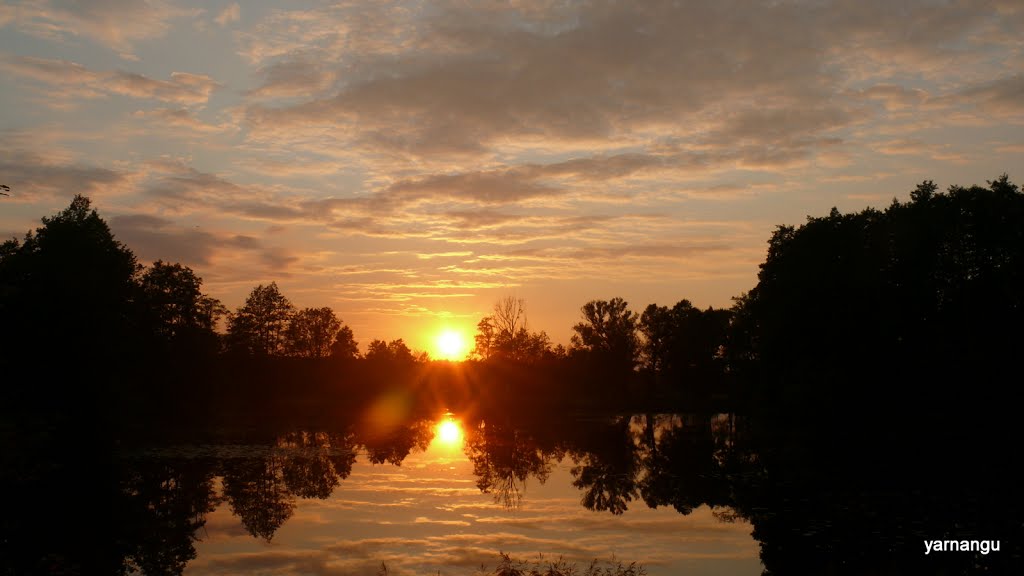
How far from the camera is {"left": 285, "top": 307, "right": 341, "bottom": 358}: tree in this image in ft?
458

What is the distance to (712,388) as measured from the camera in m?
120

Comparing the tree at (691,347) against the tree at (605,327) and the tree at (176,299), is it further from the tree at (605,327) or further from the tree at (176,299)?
the tree at (176,299)

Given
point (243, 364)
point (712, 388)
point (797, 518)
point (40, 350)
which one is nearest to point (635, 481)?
point (797, 518)

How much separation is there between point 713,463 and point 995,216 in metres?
32.5

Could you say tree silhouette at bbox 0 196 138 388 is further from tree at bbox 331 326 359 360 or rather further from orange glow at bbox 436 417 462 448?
tree at bbox 331 326 359 360

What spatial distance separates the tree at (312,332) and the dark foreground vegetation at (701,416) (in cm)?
3780

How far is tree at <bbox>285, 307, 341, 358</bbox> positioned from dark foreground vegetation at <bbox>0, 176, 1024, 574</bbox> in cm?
3780

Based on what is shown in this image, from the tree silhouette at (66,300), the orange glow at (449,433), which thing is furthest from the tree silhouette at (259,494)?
the tree silhouette at (66,300)

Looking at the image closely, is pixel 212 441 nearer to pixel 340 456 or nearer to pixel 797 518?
pixel 340 456

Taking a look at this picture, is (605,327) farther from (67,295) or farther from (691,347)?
(67,295)

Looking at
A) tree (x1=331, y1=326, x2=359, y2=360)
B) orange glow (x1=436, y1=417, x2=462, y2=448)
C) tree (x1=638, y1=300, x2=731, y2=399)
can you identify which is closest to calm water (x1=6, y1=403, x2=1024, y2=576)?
orange glow (x1=436, y1=417, x2=462, y2=448)

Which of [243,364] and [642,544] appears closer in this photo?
[642,544]

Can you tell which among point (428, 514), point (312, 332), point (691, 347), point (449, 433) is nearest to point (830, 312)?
point (449, 433)

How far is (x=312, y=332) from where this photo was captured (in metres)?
148
